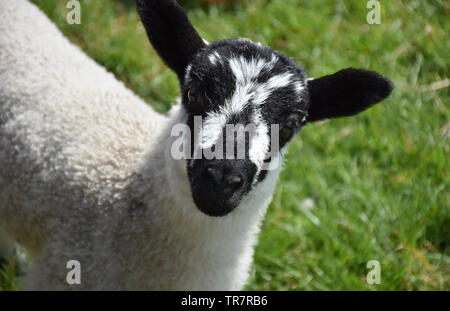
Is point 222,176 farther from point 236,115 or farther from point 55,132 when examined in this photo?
point 55,132

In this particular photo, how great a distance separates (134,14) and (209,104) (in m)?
3.39

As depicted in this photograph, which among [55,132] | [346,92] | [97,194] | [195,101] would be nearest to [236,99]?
[195,101]

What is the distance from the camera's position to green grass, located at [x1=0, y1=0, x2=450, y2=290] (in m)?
3.84

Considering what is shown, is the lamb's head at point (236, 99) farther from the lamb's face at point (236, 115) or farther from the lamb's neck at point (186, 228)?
the lamb's neck at point (186, 228)

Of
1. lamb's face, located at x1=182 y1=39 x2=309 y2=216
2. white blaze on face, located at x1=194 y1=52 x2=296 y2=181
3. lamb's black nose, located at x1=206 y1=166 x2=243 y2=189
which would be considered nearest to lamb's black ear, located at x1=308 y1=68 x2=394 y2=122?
lamb's face, located at x1=182 y1=39 x2=309 y2=216

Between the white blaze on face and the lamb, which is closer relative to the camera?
the white blaze on face

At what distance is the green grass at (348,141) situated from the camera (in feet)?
12.6

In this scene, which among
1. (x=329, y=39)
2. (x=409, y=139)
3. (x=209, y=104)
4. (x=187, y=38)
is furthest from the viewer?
(x=329, y=39)

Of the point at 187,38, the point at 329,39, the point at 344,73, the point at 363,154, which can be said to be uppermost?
the point at 329,39

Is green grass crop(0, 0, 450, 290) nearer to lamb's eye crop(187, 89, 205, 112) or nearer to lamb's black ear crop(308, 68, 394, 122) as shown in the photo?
lamb's black ear crop(308, 68, 394, 122)

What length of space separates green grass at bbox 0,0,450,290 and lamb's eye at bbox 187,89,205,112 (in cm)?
177
